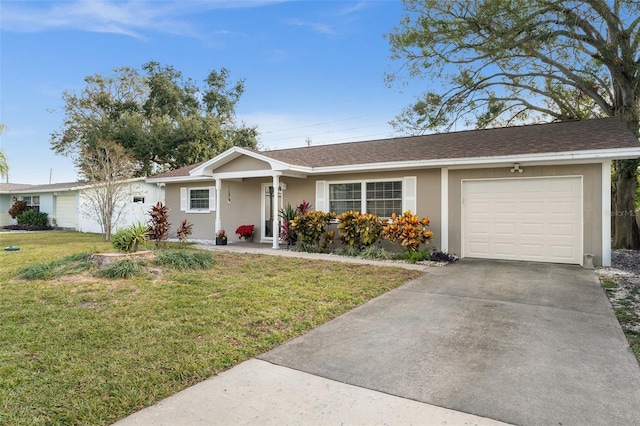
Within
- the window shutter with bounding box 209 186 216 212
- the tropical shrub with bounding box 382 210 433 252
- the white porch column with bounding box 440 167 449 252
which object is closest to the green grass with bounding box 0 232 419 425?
the tropical shrub with bounding box 382 210 433 252

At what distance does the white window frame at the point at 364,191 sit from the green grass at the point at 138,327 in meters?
3.40

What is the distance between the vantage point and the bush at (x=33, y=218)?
2406cm

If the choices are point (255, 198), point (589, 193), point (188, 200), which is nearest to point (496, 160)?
point (589, 193)

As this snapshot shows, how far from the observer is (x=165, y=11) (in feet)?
33.7

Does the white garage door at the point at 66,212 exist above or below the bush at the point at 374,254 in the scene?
above

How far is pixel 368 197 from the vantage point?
456 inches

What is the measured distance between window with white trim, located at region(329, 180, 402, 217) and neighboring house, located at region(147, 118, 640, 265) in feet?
0.10

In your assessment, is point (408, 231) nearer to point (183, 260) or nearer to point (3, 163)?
point (183, 260)

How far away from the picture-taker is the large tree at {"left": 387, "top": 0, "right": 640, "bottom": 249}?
1119 cm

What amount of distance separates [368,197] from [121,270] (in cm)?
711

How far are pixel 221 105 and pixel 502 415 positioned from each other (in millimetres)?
30691

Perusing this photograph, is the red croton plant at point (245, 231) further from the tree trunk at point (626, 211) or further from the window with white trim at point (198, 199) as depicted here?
the tree trunk at point (626, 211)

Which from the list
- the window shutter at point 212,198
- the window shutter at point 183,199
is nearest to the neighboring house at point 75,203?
the window shutter at point 183,199

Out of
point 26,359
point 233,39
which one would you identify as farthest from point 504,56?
point 26,359
